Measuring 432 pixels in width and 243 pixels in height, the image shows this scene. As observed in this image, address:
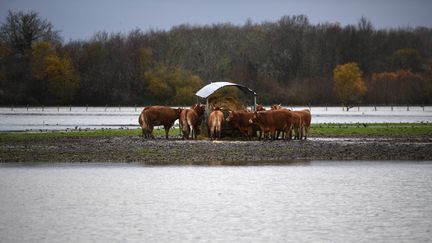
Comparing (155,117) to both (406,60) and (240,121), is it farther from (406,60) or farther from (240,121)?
(406,60)

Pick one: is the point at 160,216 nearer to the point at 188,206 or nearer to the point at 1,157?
the point at 188,206

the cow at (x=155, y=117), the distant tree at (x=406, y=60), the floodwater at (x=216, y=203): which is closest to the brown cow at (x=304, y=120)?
the cow at (x=155, y=117)

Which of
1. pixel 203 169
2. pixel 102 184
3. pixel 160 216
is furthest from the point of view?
pixel 203 169

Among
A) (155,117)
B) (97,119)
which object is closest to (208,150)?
(155,117)

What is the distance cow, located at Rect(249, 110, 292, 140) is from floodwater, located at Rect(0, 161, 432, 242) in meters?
10.4

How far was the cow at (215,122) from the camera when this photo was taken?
120 feet

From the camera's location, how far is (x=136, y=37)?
172875 millimetres

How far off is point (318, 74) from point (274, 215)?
150 meters

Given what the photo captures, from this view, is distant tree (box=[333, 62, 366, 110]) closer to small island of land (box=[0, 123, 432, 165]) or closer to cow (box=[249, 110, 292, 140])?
small island of land (box=[0, 123, 432, 165])

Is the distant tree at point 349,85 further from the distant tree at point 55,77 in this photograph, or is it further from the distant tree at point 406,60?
the distant tree at point 55,77

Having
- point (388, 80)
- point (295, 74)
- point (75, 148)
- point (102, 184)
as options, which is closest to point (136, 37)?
point (295, 74)

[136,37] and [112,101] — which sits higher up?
[136,37]

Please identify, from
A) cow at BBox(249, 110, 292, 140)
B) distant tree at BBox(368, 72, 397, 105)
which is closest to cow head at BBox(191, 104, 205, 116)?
cow at BBox(249, 110, 292, 140)

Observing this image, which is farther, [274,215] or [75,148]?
[75,148]
